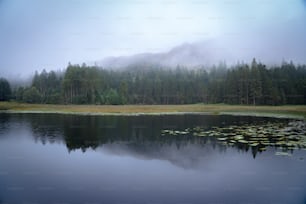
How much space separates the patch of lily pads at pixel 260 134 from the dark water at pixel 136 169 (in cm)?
19

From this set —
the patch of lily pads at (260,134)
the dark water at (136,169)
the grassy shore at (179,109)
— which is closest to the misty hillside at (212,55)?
the grassy shore at (179,109)

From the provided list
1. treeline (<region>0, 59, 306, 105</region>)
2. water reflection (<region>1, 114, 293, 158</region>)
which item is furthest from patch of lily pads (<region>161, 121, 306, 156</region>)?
treeline (<region>0, 59, 306, 105</region>)

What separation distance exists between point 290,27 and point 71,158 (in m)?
3.56

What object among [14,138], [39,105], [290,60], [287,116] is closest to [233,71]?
[290,60]

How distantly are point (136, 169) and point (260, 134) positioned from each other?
272cm

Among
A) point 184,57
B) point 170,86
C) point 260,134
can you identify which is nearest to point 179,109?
point 170,86

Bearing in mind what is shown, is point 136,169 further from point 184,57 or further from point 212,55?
point 212,55

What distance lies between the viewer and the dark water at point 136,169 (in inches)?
87.9

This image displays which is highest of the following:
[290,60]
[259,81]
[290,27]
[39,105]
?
[290,27]

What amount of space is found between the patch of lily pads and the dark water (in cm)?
19

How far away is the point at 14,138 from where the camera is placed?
13.8 ft

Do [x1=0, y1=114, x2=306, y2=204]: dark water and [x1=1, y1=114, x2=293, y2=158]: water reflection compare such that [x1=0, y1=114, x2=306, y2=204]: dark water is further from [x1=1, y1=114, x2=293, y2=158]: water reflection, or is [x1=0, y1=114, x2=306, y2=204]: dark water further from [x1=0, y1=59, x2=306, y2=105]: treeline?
[x1=0, y1=59, x2=306, y2=105]: treeline

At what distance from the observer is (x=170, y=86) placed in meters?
4.73

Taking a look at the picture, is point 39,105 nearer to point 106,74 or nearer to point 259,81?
point 106,74
